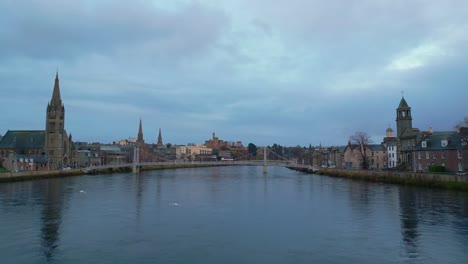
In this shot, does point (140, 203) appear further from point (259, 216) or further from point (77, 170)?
point (77, 170)

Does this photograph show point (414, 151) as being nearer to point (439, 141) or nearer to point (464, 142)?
point (439, 141)

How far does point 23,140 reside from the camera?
3765 inches

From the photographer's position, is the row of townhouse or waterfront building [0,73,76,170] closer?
the row of townhouse

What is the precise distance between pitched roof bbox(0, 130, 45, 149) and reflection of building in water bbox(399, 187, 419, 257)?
87.3 meters

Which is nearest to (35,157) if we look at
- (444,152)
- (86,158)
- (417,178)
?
(86,158)

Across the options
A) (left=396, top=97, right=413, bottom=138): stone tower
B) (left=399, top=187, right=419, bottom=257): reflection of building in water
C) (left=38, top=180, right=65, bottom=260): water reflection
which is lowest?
(left=399, top=187, right=419, bottom=257): reflection of building in water

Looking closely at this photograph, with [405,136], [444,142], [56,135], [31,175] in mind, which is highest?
[56,135]

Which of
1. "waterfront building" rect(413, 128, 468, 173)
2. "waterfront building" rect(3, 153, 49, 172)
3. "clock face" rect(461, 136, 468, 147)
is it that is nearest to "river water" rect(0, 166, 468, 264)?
"clock face" rect(461, 136, 468, 147)

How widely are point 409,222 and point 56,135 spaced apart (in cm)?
8987

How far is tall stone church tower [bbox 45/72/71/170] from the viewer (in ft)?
307

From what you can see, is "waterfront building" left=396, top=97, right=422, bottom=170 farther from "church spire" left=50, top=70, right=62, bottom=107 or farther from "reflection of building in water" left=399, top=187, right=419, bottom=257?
"church spire" left=50, top=70, right=62, bottom=107

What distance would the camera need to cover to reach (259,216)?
27.7 metres

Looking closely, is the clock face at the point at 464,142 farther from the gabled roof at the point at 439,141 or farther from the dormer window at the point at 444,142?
the dormer window at the point at 444,142

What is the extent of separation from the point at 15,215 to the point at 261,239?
18103 millimetres
